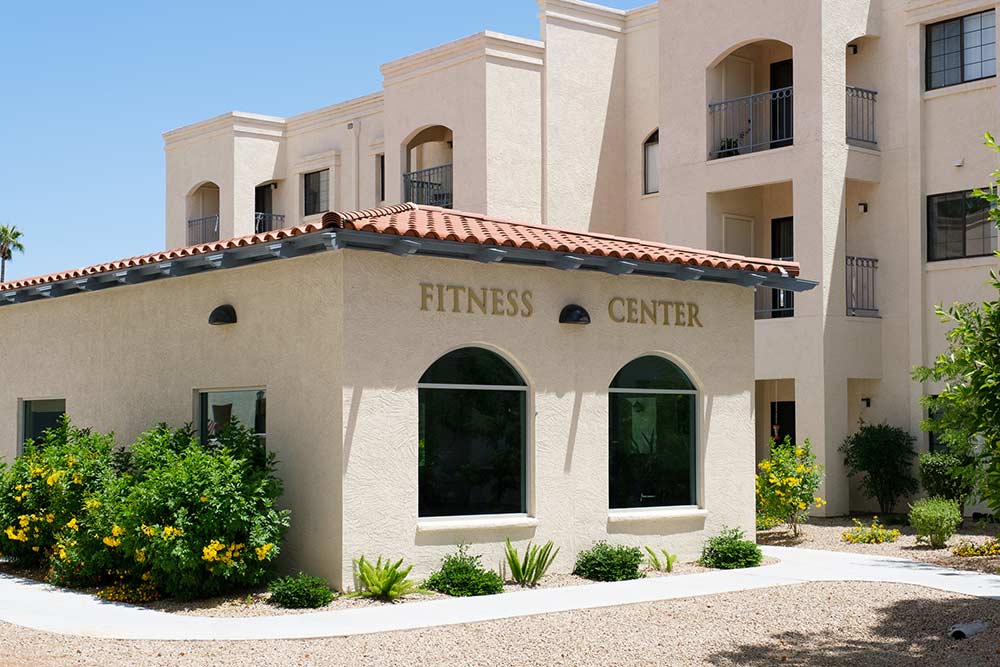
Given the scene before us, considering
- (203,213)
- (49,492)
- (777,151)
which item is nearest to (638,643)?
(49,492)

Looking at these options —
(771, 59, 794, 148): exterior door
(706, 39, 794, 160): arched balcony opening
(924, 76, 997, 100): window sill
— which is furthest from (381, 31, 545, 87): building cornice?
(924, 76, 997, 100): window sill

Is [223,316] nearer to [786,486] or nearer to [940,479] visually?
[786,486]

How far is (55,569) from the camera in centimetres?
1491

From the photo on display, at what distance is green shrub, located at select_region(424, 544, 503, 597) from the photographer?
13.9 m

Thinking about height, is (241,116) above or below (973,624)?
above

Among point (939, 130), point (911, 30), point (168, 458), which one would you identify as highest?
point (911, 30)

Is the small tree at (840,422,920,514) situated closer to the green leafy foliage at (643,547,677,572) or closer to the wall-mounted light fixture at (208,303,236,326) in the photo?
the green leafy foliage at (643,547,677,572)

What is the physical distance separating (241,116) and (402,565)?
26757mm

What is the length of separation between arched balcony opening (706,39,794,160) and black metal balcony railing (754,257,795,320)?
2.89 meters

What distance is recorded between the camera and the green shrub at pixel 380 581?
43.8 feet

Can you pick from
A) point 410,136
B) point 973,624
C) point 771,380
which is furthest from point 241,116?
point 973,624

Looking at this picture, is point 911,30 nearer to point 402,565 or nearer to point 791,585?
point 791,585

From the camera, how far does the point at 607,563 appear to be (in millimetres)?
15367

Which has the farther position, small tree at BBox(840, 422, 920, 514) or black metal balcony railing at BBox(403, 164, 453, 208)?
black metal balcony railing at BBox(403, 164, 453, 208)
